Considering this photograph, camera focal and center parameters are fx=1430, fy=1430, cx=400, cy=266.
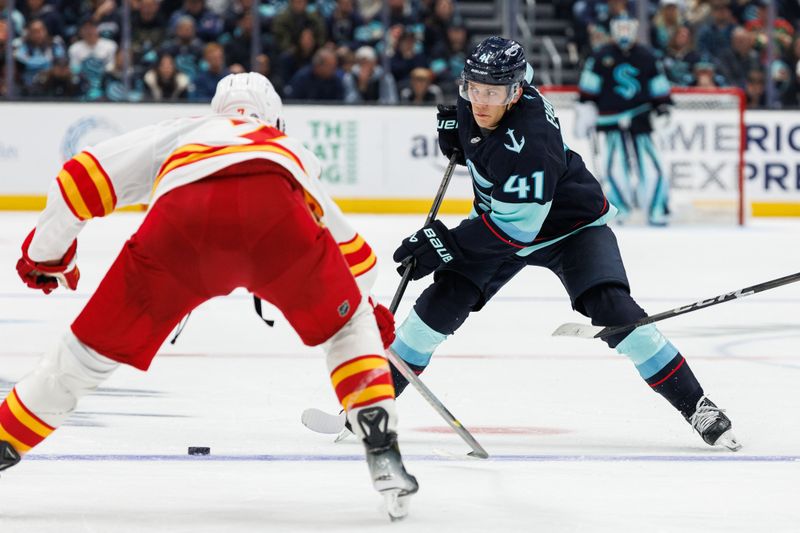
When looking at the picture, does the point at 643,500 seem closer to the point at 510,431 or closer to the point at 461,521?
the point at 461,521

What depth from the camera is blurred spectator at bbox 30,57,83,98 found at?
1054cm

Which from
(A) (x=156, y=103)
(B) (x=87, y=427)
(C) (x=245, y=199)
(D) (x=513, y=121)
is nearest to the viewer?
(C) (x=245, y=199)

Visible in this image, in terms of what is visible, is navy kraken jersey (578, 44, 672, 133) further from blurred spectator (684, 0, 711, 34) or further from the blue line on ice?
the blue line on ice

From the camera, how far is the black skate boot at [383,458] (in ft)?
8.38

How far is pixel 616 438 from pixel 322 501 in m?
1.00

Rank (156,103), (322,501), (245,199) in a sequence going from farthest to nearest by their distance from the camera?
(156,103) < (322,501) < (245,199)

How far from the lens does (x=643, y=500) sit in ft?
9.20

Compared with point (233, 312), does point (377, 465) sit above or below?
above

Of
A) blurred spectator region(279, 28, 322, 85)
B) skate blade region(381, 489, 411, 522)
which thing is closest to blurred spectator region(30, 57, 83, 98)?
blurred spectator region(279, 28, 322, 85)

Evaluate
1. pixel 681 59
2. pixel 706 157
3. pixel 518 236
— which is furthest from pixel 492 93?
pixel 681 59

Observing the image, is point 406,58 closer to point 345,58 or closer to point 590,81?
point 345,58

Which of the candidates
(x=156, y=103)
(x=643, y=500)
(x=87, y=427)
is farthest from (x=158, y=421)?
(x=156, y=103)

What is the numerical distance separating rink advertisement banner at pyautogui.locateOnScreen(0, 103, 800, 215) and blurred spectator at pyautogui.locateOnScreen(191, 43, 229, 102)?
0.44 m

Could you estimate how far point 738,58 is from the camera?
11.5m
